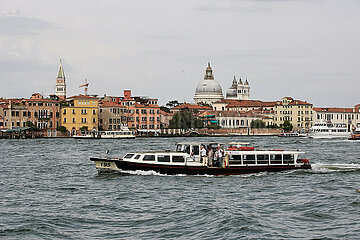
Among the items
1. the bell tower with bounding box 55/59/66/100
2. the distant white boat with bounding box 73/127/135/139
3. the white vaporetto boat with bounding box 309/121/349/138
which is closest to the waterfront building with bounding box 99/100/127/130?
the distant white boat with bounding box 73/127/135/139

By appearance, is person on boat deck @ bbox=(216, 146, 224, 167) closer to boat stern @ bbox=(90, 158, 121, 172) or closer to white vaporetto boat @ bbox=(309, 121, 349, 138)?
boat stern @ bbox=(90, 158, 121, 172)

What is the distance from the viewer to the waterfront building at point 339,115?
497ft

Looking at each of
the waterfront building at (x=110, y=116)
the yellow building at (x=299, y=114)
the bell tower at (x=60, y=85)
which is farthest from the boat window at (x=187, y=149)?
the yellow building at (x=299, y=114)

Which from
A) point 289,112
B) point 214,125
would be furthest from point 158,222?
point 289,112

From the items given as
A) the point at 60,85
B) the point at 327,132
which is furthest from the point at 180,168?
the point at 60,85

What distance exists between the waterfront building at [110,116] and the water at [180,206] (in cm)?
7725

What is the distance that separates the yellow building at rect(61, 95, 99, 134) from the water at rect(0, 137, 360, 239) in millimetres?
72934

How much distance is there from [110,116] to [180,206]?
88.4 metres

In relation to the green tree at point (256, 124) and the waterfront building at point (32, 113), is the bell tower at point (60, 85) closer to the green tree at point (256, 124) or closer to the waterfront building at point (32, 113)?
the waterfront building at point (32, 113)

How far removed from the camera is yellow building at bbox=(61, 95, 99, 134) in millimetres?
104812

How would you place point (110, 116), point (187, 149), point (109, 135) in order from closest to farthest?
point (187, 149) → point (109, 135) → point (110, 116)

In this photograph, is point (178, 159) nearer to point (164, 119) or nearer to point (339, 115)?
point (164, 119)

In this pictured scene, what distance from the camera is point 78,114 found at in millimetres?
104750

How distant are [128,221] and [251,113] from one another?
136471 mm
